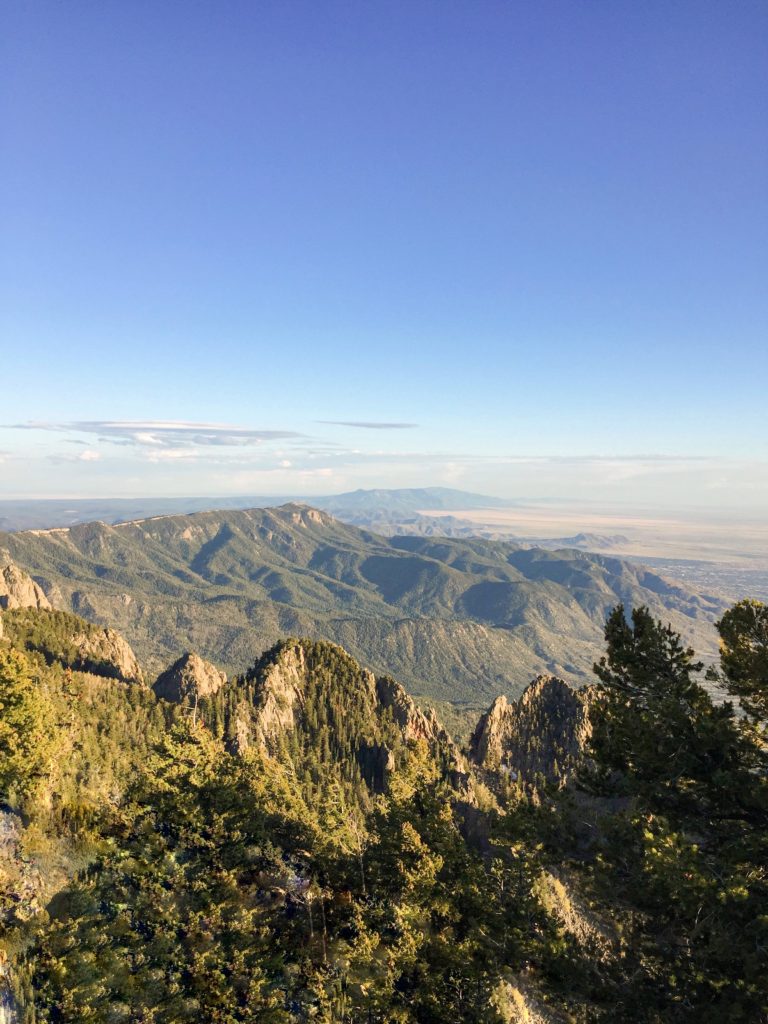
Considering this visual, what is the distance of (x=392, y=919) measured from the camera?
2317cm

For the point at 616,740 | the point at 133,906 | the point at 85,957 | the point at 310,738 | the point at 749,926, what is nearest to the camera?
the point at 749,926

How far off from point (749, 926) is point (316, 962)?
18.1 meters

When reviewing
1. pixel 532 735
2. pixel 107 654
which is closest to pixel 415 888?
pixel 532 735

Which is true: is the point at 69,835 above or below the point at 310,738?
above

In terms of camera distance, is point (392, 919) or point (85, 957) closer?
point (85, 957)

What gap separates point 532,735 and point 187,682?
9702 centimetres

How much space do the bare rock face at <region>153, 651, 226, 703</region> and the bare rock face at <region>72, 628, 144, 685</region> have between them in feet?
26.5

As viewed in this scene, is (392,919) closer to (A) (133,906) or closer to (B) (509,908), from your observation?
(B) (509,908)

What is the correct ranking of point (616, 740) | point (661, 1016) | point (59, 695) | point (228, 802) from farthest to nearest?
point (59, 695) → point (228, 802) → point (616, 740) → point (661, 1016)

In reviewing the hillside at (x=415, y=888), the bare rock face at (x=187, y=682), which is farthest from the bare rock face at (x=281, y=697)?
the hillside at (x=415, y=888)

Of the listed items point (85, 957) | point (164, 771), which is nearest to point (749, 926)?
point (85, 957)

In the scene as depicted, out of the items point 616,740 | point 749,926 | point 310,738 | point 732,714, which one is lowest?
point 310,738

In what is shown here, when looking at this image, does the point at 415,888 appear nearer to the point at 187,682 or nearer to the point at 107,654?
the point at 187,682

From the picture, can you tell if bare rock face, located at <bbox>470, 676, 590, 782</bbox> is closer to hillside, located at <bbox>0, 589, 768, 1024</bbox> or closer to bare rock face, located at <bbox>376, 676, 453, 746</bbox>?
bare rock face, located at <bbox>376, 676, 453, 746</bbox>
